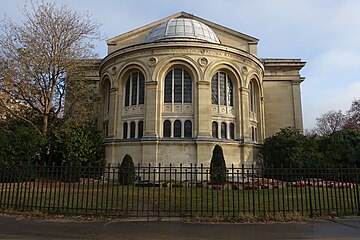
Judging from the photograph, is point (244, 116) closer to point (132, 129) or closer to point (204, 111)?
point (204, 111)

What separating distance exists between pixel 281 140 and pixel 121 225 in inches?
733

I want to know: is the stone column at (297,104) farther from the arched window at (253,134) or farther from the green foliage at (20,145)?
the green foliage at (20,145)

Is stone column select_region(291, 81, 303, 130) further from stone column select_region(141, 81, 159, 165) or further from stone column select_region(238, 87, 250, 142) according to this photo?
stone column select_region(141, 81, 159, 165)

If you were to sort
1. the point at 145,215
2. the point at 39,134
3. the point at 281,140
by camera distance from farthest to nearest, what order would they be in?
the point at 281,140
the point at 39,134
the point at 145,215

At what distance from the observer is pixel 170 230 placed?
7379 millimetres

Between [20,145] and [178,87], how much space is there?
12.0 meters

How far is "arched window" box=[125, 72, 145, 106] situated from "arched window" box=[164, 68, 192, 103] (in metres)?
2.09

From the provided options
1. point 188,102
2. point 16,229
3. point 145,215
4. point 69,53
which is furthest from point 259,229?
point 69,53

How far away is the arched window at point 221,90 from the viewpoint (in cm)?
2355

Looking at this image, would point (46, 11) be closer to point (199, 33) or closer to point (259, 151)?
point (199, 33)

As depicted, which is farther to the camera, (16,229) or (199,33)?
(199,33)

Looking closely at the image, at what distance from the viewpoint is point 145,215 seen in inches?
354

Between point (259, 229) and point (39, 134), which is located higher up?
point (39, 134)

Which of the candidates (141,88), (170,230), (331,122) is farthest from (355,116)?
(170,230)
